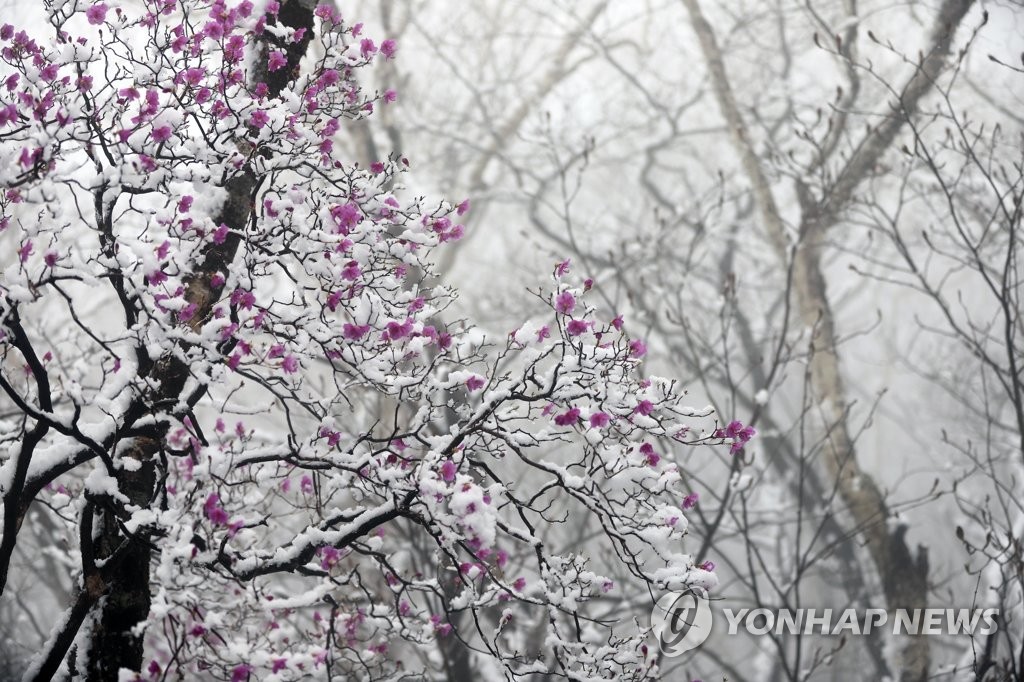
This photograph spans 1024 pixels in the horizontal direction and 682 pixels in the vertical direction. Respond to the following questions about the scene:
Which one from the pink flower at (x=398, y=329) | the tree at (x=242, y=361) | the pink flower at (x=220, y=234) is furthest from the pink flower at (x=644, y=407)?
the pink flower at (x=220, y=234)

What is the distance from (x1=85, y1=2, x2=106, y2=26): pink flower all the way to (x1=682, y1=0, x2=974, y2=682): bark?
456 centimetres

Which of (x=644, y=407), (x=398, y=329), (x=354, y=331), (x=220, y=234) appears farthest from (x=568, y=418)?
(x=220, y=234)

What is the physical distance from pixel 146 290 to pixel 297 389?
0.80 metres

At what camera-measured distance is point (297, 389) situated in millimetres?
3555

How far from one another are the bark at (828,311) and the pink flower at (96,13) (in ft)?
15.0

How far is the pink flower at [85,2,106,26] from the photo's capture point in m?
3.22

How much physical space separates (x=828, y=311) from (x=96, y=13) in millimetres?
6332

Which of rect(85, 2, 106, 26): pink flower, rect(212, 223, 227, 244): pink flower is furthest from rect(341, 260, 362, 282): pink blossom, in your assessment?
rect(85, 2, 106, 26): pink flower

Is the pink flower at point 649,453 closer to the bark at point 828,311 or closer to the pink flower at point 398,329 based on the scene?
the pink flower at point 398,329

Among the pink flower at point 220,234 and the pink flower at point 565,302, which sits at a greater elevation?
the pink flower at point 220,234

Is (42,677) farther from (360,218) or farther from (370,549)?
(360,218)

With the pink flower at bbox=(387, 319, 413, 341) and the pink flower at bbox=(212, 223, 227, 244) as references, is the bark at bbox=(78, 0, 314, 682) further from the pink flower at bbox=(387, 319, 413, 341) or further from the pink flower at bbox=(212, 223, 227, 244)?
the pink flower at bbox=(387, 319, 413, 341)

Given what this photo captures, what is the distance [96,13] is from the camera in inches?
127

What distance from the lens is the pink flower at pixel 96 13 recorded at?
10.6ft
